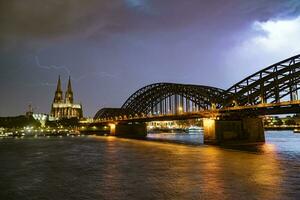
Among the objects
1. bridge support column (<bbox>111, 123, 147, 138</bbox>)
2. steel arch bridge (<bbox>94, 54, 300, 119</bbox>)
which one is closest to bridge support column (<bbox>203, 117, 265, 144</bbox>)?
steel arch bridge (<bbox>94, 54, 300, 119</bbox>)

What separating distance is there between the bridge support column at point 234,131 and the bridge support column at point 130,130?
68332 mm

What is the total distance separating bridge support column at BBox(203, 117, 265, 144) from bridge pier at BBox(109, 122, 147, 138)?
6840 centimetres

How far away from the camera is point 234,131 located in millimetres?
74625

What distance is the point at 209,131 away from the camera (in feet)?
247

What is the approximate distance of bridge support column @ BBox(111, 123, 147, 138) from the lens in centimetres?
14269

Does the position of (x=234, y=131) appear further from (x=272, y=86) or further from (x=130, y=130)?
(x=130, y=130)

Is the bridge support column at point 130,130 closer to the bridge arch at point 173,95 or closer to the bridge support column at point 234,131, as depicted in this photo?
the bridge arch at point 173,95

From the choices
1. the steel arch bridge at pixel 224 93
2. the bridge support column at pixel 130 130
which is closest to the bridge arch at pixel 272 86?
the steel arch bridge at pixel 224 93

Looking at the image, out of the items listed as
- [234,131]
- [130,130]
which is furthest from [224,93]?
[130,130]

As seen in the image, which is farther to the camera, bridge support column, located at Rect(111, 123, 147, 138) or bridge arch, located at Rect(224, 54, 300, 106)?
bridge support column, located at Rect(111, 123, 147, 138)

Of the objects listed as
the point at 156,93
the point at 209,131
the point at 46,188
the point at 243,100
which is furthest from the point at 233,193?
the point at 156,93

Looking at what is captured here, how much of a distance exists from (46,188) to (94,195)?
451 cm

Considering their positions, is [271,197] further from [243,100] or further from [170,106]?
[170,106]

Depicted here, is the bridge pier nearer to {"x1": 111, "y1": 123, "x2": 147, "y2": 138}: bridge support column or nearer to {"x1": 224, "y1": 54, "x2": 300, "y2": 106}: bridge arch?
{"x1": 111, "y1": 123, "x2": 147, "y2": 138}: bridge support column
